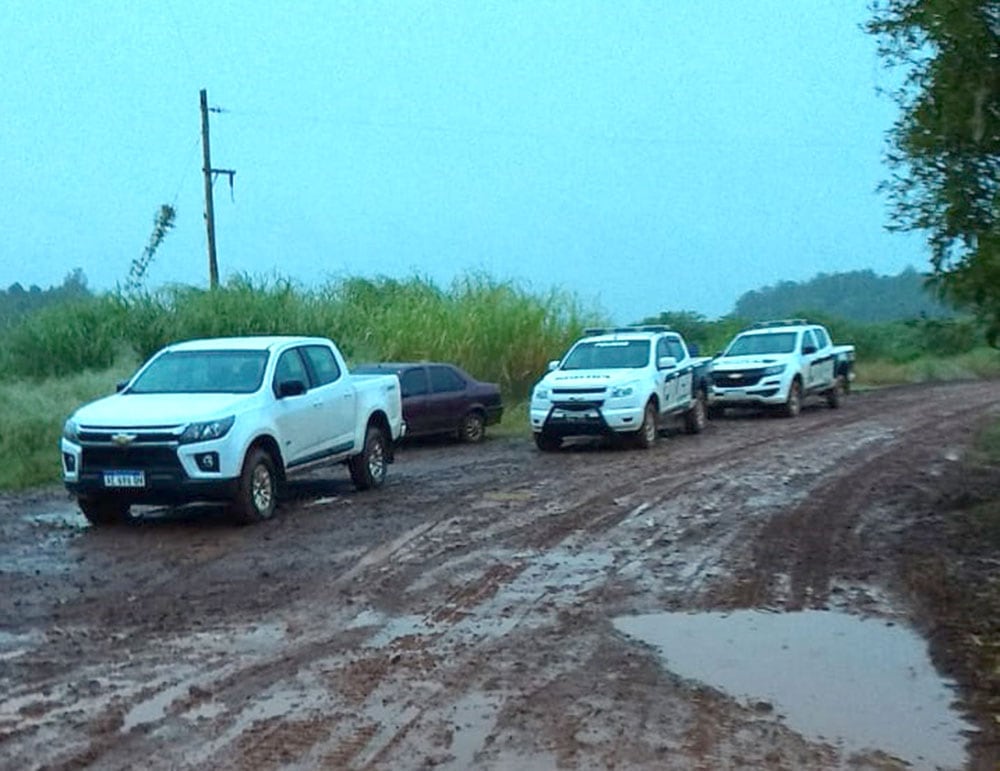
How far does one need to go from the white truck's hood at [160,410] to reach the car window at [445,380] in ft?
34.1

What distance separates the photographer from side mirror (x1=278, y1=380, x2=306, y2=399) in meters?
15.7

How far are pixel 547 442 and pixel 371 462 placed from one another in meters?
5.91

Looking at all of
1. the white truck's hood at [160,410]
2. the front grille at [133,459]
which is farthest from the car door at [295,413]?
the front grille at [133,459]

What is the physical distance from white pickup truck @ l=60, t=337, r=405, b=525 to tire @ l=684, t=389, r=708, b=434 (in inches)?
368

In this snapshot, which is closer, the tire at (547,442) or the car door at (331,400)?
the car door at (331,400)

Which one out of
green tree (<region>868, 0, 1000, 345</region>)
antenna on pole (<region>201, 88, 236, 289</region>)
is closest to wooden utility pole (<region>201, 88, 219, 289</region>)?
antenna on pole (<region>201, 88, 236, 289</region>)

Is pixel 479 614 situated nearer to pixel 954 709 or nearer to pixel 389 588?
pixel 389 588

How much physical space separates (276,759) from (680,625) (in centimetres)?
371

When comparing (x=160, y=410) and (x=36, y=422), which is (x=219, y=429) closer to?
(x=160, y=410)

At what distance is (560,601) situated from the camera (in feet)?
35.0

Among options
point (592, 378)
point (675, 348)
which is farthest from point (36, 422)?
point (675, 348)

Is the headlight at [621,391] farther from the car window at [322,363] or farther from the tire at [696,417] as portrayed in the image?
the car window at [322,363]

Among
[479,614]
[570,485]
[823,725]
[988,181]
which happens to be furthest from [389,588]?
[570,485]

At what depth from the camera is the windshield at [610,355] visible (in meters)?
24.1
